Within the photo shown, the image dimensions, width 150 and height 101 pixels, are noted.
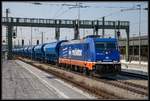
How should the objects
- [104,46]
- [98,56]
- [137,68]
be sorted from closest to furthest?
[98,56]
[104,46]
[137,68]

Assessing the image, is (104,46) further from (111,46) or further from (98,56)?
(98,56)

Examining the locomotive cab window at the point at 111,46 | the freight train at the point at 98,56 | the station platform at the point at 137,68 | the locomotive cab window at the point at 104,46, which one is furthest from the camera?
the station platform at the point at 137,68

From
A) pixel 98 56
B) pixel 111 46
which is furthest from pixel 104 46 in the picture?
pixel 98 56

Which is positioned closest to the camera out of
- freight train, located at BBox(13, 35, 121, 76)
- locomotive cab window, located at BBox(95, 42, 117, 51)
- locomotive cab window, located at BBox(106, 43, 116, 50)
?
freight train, located at BBox(13, 35, 121, 76)

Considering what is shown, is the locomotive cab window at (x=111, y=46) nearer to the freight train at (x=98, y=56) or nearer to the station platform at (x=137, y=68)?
the freight train at (x=98, y=56)

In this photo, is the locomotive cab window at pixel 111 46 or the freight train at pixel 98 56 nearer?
the freight train at pixel 98 56

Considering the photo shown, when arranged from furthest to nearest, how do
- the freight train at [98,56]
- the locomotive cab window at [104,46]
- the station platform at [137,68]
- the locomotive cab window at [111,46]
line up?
the station platform at [137,68], the locomotive cab window at [111,46], the locomotive cab window at [104,46], the freight train at [98,56]

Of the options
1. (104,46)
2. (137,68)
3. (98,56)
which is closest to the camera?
(98,56)

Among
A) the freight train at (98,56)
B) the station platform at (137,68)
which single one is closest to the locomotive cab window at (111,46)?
the freight train at (98,56)

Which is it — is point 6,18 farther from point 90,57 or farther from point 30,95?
point 30,95

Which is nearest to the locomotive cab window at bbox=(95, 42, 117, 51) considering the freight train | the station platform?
the freight train

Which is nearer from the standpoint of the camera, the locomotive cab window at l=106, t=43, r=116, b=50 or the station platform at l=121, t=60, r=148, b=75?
the locomotive cab window at l=106, t=43, r=116, b=50

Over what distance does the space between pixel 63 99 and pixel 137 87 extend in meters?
7.73

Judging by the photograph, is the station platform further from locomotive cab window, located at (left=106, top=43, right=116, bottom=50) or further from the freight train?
locomotive cab window, located at (left=106, top=43, right=116, bottom=50)
